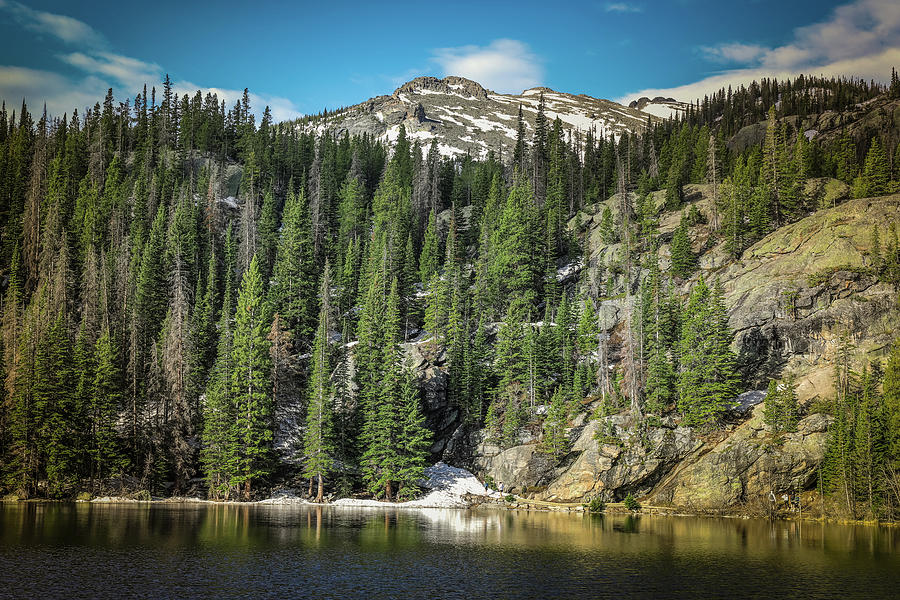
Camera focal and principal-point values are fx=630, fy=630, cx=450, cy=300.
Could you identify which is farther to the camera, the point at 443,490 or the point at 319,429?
the point at 443,490

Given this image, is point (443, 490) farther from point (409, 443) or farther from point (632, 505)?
point (632, 505)

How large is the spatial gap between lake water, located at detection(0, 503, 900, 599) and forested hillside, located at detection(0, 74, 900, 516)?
37.1ft

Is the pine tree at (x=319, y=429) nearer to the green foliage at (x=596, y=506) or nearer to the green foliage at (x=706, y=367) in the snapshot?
the green foliage at (x=596, y=506)

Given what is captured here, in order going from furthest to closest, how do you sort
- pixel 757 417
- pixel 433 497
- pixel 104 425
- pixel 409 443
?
pixel 433 497 → pixel 409 443 → pixel 104 425 → pixel 757 417

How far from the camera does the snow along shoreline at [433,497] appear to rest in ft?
220

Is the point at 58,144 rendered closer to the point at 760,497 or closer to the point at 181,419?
the point at 181,419

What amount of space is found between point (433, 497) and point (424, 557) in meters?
35.2

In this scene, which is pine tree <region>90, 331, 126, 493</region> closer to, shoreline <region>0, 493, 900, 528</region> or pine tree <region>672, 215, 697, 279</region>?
shoreline <region>0, 493, 900, 528</region>

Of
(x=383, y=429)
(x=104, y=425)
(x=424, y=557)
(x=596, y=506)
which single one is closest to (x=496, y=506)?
(x=596, y=506)

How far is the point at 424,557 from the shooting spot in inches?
1489

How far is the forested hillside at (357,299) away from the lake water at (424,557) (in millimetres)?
11298

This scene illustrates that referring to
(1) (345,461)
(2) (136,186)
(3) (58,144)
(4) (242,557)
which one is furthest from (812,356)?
(3) (58,144)

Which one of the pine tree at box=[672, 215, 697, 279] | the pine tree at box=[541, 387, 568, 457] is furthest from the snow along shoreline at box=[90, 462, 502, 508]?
the pine tree at box=[672, 215, 697, 279]

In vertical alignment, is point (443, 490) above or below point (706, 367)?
below
